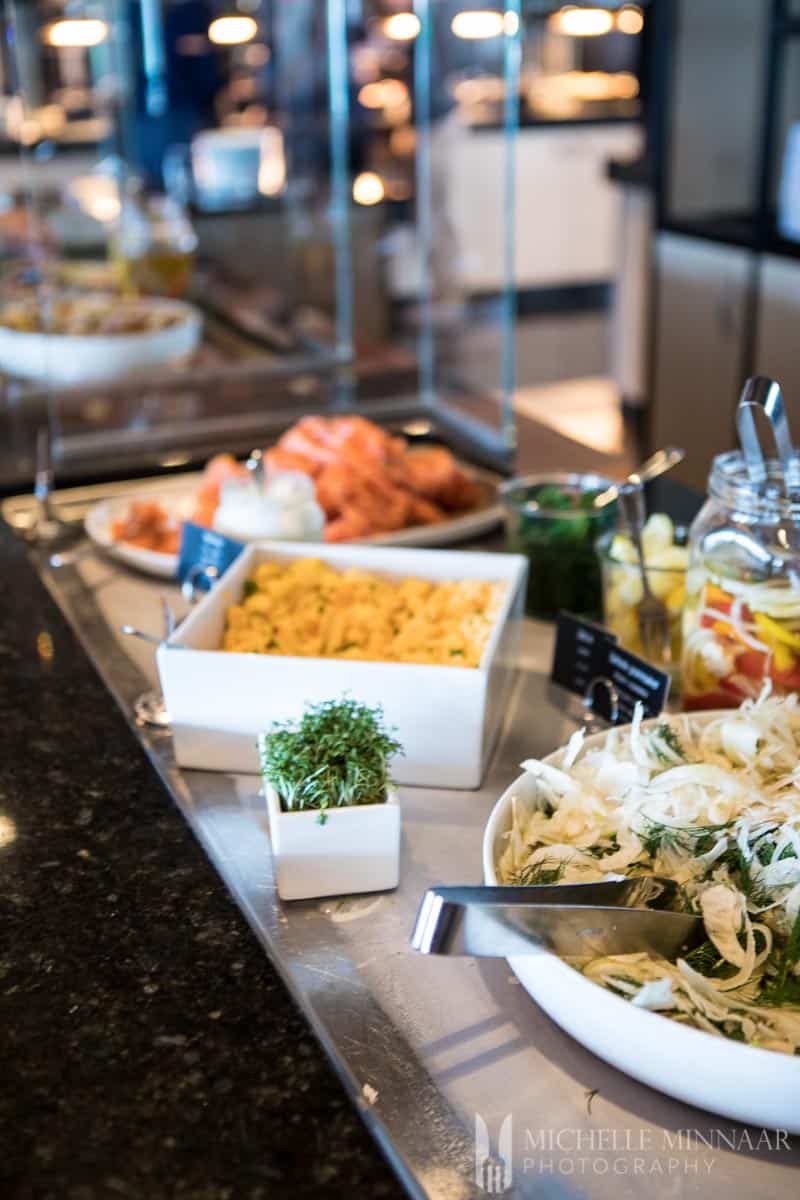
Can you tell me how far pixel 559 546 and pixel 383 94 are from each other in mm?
1473

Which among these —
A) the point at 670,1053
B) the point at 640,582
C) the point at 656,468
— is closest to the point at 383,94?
the point at 656,468

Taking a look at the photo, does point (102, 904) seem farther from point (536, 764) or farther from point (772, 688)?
point (772, 688)

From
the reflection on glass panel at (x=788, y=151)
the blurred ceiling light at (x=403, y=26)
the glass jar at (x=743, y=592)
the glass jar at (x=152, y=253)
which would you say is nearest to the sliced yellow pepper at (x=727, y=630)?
the glass jar at (x=743, y=592)

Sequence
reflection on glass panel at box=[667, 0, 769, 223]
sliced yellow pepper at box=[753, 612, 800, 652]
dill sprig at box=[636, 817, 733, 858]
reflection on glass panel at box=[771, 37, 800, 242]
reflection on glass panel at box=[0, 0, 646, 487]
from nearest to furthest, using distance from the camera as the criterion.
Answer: dill sprig at box=[636, 817, 733, 858] < sliced yellow pepper at box=[753, 612, 800, 652] < reflection on glass panel at box=[0, 0, 646, 487] < reflection on glass panel at box=[771, 37, 800, 242] < reflection on glass panel at box=[667, 0, 769, 223]

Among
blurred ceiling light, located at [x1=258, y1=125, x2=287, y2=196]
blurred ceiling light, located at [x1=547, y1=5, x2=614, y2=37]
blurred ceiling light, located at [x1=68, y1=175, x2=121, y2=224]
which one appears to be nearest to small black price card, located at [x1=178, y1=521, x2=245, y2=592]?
blurred ceiling light, located at [x1=68, y1=175, x2=121, y2=224]

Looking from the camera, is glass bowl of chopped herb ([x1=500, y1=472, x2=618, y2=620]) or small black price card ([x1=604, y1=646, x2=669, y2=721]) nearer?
small black price card ([x1=604, y1=646, x2=669, y2=721])

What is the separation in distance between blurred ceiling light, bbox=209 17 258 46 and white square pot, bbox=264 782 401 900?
2.18 meters

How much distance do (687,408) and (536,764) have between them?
Answer: 128 inches

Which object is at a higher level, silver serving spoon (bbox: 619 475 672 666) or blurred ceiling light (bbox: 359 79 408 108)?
blurred ceiling light (bbox: 359 79 408 108)

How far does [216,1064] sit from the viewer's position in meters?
0.73

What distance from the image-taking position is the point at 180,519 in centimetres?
150

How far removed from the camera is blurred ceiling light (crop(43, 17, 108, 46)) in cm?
269

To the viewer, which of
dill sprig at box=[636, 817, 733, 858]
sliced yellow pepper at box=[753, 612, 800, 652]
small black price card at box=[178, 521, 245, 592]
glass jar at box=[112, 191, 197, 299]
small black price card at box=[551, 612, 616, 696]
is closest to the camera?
dill sprig at box=[636, 817, 733, 858]

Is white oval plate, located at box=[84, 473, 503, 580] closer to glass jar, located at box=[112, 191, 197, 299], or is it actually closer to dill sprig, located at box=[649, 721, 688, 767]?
dill sprig, located at box=[649, 721, 688, 767]
